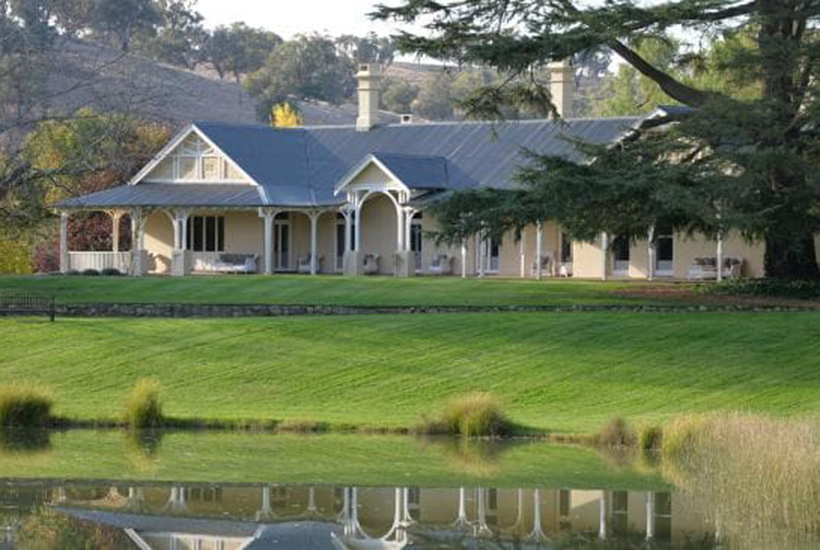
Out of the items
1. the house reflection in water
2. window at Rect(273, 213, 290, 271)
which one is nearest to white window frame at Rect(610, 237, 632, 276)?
window at Rect(273, 213, 290, 271)

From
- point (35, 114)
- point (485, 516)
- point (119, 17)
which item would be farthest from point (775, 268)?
point (119, 17)

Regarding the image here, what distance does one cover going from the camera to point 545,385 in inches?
1339

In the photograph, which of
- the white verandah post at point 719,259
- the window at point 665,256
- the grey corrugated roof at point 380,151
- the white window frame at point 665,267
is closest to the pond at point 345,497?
the white verandah post at point 719,259

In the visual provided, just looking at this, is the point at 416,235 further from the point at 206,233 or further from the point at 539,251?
the point at 206,233

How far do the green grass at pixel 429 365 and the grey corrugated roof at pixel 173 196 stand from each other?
20413 millimetres

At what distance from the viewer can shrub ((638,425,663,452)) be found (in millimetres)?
27078

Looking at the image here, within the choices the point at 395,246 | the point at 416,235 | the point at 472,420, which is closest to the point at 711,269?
the point at 416,235

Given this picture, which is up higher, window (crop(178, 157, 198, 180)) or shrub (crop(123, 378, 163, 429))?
window (crop(178, 157, 198, 180))

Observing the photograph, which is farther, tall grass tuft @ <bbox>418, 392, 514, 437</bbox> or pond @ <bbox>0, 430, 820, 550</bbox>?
tall grass tuft @ <bbox>418, 392, 514, 437</bbox>

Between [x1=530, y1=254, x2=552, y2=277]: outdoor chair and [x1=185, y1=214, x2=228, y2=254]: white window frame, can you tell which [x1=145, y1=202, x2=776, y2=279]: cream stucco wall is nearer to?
[x1=530, y1=254, x2=552, y2=277]: outdoor chair

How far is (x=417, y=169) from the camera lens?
2432 inches

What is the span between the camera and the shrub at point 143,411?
30.2 metres

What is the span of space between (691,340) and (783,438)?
17.2m

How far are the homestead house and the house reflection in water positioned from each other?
32754 mm
